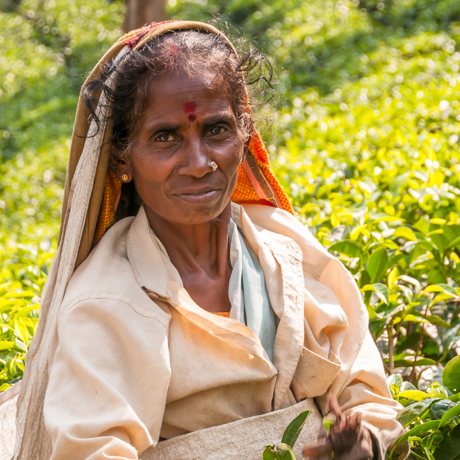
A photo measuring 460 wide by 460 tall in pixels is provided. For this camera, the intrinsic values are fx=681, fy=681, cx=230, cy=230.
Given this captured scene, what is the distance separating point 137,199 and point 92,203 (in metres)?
0.22

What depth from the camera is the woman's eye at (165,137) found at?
5.31 feet

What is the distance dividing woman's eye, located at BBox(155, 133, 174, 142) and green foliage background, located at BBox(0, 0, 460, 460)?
590 millimetres

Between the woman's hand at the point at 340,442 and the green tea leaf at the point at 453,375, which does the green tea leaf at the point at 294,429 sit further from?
the green tea leaf at the point at 453,375

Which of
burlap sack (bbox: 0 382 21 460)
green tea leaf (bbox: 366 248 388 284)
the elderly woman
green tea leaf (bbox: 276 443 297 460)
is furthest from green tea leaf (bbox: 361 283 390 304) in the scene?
burlap sack (bbox: 0 382 21 460)

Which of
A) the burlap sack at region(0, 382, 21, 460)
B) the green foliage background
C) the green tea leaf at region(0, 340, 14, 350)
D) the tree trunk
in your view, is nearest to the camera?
the burlap sack at region(0, 382, 21, 460)

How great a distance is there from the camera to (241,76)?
1770 millimetres

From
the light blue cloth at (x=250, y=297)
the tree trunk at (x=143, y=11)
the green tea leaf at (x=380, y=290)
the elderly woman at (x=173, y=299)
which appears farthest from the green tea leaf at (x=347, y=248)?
the tree trunk at (x=143, y=11)

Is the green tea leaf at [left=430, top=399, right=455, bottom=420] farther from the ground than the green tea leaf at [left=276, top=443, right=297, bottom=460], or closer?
closer

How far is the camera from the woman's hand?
1366mm

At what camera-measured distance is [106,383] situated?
1397 millimetres

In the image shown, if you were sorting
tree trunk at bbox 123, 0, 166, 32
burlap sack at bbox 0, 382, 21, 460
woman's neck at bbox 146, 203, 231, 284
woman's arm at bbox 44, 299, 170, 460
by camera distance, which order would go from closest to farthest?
woman's arm at bbox 44, 299, 170, 460 < woman's neck at bbox 146, 203, 231, 284 < burlap sack at bbox 0, 382, 21, 460 < tree trunk at bbox 123, 0, 166, 32

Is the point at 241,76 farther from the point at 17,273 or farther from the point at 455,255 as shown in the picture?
the point at 17,273

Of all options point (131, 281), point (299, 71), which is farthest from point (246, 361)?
point (299, 71)

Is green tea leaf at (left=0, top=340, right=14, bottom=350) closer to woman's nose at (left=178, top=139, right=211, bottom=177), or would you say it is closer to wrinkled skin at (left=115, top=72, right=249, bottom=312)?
wrinkled skin at (left=115, top=72, right=249, bottom=312)
